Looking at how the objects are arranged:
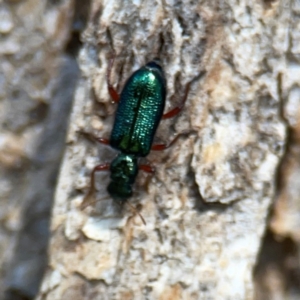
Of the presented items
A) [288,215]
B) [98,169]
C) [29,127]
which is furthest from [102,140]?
[288,215]

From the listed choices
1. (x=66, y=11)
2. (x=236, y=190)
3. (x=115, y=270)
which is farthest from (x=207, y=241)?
(x=66, y=11)

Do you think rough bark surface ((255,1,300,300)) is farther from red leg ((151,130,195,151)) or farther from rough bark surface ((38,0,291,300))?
red leg ((151,130,195,151))

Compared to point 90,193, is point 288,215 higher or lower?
higher

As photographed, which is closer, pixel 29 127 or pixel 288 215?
pixel 288 215

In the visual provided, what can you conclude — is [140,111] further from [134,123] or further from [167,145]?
[167,145]

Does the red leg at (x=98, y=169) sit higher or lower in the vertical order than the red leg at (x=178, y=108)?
lower

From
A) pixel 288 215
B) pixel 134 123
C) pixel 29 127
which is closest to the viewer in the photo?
pixel 134 123

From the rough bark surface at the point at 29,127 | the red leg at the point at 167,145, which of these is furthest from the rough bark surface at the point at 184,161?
the rough bark surface at the point at 29,127

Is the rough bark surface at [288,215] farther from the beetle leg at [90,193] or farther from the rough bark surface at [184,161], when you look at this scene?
the beetle leg at [90,193]
